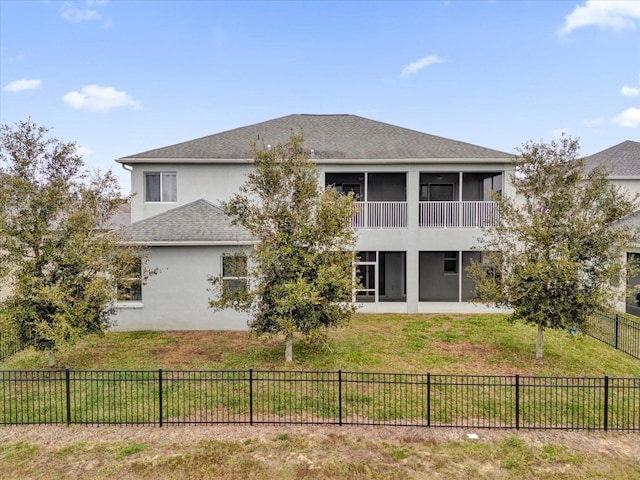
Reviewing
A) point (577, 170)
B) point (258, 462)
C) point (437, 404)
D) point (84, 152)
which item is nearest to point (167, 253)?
point (84, 152)

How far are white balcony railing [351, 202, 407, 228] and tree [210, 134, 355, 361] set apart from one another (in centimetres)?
662

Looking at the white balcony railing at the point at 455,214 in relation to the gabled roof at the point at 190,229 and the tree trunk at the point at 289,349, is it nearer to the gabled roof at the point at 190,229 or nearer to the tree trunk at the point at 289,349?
the gabled roof at the point at 190,229

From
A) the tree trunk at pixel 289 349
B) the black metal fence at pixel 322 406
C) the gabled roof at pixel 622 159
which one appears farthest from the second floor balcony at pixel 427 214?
the gabled roof at pixel 622 159

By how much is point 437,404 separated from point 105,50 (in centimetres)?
2480

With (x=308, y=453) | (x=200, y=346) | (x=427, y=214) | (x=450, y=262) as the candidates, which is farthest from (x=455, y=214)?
(x=308, y=453)

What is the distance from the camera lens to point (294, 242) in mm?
9406

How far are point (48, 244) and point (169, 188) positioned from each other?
7.69 m

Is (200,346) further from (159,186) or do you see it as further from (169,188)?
(159,186)

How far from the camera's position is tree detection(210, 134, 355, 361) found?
926cm

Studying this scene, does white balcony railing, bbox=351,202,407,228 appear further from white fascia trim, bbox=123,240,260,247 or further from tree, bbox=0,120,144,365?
tree, bbox=0,120,144,365

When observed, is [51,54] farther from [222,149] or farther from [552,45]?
[552,45]

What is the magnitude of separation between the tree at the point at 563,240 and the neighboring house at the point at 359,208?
451cm

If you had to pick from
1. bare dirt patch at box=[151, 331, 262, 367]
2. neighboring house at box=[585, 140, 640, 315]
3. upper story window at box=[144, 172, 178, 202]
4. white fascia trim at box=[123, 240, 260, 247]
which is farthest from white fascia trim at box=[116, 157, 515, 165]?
neighboring house at box=[585, 140, 640, 315]

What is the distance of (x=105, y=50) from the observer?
20.7 m
